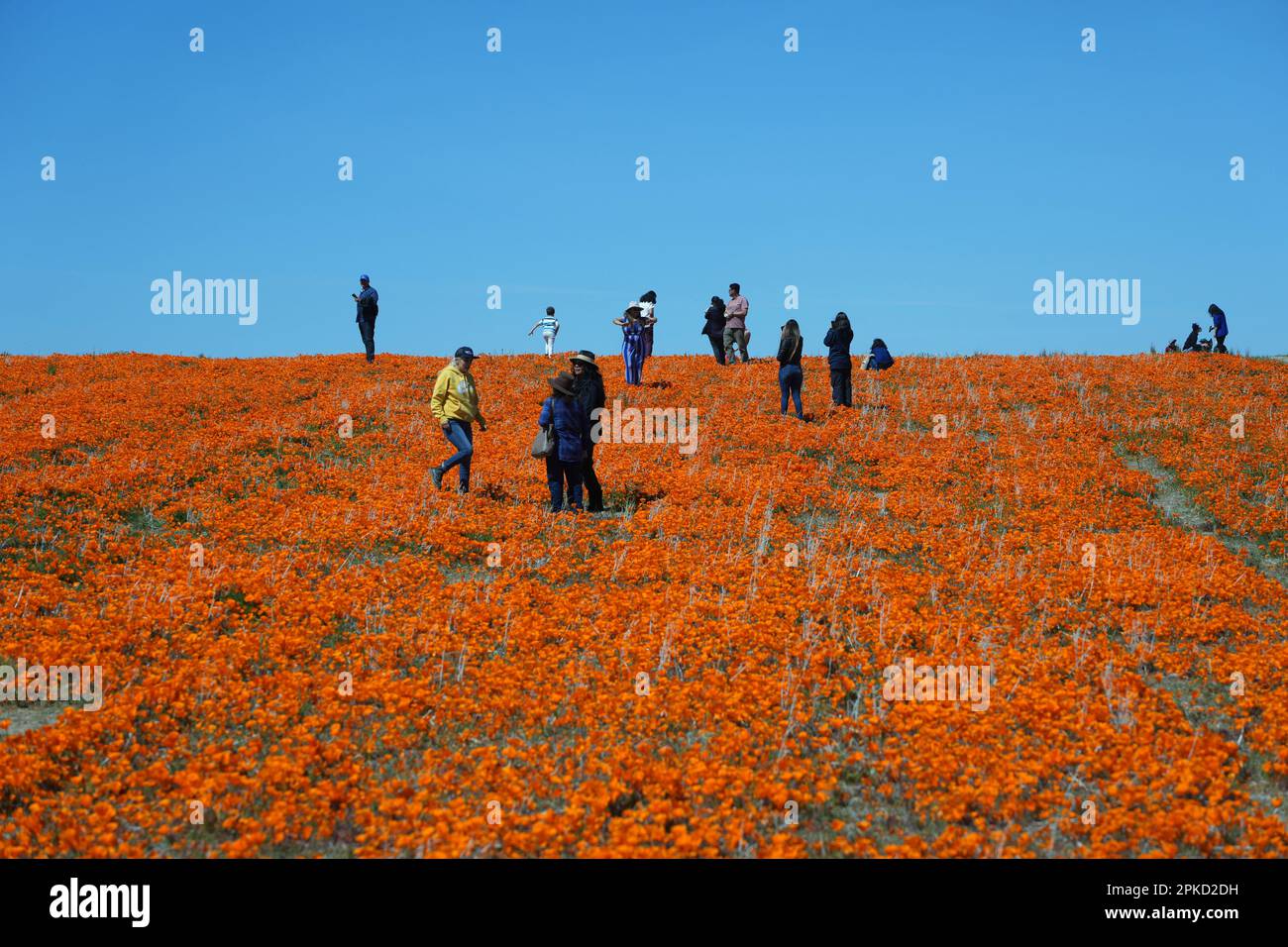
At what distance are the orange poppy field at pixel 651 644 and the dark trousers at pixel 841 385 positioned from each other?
3514mm

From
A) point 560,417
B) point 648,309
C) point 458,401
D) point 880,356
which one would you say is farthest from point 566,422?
point 880,356

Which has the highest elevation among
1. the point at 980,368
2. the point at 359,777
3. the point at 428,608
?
the point at 980,368

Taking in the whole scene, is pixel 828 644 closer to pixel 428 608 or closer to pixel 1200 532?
pixel 428 608

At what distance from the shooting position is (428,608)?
12016 millimetres

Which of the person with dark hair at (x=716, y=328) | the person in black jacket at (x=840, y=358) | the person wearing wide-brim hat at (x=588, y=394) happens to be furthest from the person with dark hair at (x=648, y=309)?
the person wearing wide-brim hat at (x=588, y=394)

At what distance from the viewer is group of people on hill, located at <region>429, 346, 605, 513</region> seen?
52.0 feet

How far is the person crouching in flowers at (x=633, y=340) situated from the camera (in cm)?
2808

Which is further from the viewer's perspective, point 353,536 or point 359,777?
point 353,536

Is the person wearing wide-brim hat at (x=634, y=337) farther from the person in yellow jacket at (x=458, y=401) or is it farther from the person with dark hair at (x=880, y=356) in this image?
the person in yellow jacket at (x=458, y=401)
